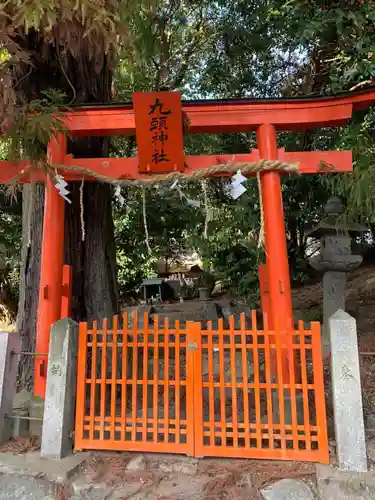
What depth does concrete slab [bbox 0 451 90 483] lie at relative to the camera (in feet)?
10.1

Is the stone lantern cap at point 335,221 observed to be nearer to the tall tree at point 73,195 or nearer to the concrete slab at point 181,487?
the tall tree at point 73,195

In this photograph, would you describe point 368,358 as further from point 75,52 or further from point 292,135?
point 75,52

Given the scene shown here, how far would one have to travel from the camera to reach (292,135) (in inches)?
322

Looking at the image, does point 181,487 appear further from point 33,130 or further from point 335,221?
point 335,221

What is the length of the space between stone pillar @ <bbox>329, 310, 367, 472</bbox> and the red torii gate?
96 centimetres

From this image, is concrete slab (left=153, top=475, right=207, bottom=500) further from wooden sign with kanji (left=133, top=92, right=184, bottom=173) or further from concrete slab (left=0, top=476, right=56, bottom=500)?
wooden sign with kanji (left=133, top=92, right=184, bottom=173)

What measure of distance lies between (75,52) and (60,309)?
2.49 m

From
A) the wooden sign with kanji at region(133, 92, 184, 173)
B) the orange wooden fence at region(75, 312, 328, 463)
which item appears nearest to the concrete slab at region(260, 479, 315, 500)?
the orange wooden fence at region(75, 312, 328, 463)

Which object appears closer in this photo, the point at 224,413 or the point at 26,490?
the point at 26,490

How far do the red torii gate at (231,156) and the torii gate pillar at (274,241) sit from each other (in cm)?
1

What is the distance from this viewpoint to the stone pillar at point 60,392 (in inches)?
130

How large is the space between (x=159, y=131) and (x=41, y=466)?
10.6 feet

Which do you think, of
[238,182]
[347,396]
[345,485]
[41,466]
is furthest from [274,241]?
[41,466]

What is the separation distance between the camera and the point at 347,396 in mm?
3098
